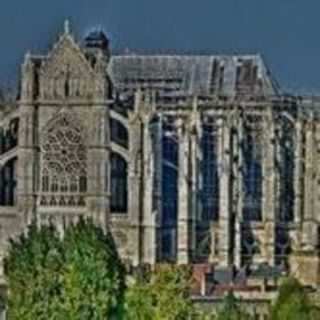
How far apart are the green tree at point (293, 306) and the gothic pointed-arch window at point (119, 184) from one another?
30.4 meters

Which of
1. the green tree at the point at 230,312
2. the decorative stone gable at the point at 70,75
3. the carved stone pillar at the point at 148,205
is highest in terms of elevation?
the decorative stone gable at the point at 70,75

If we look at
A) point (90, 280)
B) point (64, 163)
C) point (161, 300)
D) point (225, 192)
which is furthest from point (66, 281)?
point (64, 163)

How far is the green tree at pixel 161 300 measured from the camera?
104m

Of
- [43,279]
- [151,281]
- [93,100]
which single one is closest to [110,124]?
[93,100]

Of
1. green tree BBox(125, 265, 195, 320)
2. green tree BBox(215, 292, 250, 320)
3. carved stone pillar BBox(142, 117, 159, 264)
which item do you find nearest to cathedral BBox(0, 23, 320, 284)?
carved stone pillar BBox(142, 117, 159, 264)

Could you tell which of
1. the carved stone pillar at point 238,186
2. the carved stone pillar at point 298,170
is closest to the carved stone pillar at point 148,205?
the carved stone pillar at point 238,186

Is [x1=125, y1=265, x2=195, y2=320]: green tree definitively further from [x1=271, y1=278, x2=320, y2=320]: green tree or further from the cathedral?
the cathedral

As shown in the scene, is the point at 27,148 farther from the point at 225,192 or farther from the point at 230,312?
the point at 230,312

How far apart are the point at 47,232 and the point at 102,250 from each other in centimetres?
554

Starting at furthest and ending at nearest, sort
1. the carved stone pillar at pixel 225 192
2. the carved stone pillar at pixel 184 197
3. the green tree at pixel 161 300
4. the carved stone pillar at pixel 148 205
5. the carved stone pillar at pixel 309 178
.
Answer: the carved stone pillar at pixel 309 178 < the carved stone pillar at pixel 184 197 < the carved stone pillar at pixel 225 192 < the carved stone pillar at pixel 148 205 < the green tree at pixel 161 300

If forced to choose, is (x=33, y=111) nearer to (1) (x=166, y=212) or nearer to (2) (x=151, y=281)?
(1) (x=166, y=212)

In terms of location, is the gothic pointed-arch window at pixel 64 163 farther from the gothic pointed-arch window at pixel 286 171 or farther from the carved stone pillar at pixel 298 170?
the carved stone pillar at pixel 298 170

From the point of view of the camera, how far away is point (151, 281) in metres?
112

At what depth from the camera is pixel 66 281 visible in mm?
101375
